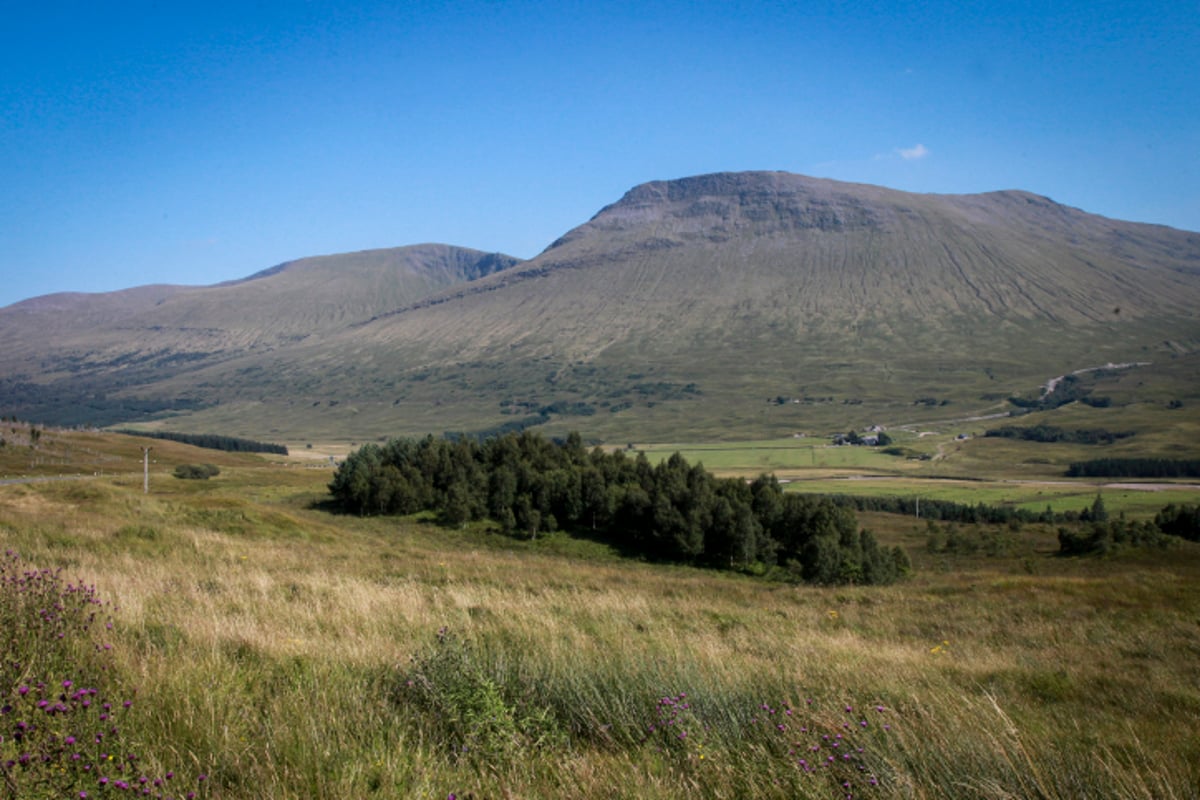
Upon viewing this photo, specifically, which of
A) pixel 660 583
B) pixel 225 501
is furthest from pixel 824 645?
pixel 225 501

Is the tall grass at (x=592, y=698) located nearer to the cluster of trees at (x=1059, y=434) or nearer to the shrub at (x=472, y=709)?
the shrub at (x=472, y=709)

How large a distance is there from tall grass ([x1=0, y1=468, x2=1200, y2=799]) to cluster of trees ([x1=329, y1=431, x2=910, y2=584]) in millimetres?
31098

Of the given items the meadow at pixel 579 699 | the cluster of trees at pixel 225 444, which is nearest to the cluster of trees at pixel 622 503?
the meadow at pixel 579 699

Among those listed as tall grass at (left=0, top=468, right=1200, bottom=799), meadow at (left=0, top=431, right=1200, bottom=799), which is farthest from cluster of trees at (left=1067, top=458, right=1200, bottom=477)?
tall grass at (left=0, top=468, right=1200, bottom=799)

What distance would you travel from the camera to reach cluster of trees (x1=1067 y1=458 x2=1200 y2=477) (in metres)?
122

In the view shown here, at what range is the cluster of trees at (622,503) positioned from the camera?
4409 centimetres

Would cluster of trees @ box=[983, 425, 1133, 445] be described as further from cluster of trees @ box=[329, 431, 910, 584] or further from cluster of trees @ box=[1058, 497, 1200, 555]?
cluster of trees @ box=[329, 431, 910, 584]

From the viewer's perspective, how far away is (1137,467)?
127 meters

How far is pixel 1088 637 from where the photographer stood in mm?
13359

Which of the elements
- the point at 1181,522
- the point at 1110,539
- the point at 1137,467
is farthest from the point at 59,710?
the point at 1137,467

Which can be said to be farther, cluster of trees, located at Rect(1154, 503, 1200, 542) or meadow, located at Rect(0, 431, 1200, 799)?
cluster of trees, located at Rect(1154, 503, 1200, 542)

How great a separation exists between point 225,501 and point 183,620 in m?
34.0

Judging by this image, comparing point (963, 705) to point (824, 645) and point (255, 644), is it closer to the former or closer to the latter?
point (824, 645)

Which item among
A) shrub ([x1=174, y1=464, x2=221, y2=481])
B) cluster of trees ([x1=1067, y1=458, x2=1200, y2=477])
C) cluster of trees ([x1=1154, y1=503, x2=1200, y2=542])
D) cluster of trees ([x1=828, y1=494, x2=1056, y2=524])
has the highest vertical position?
shrub ([x1=174, y1=464, x2=221, y2=481])
